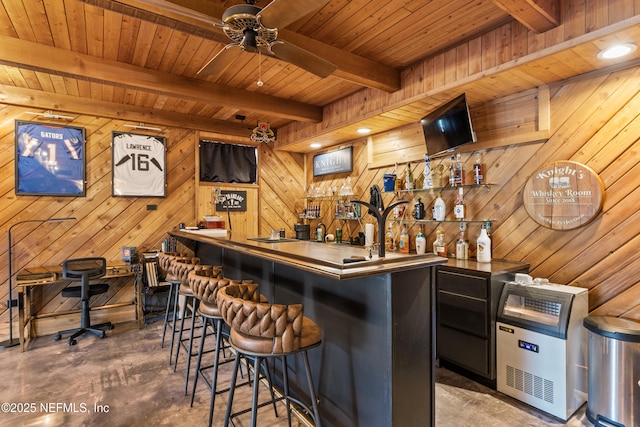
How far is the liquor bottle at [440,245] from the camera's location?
3580 millimetres

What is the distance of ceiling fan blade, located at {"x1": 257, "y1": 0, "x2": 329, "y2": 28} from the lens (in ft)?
5.26

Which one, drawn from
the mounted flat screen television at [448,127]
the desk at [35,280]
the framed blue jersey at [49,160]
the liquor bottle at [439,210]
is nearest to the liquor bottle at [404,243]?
the liquor bottle at [439,210]

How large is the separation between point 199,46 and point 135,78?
2.69ft

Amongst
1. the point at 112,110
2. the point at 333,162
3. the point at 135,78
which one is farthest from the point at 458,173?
the point at 112,110

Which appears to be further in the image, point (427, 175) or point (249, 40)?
point (427, 175)

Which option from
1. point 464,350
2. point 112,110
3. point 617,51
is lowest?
point 464,350

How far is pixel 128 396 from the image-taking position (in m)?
2.61

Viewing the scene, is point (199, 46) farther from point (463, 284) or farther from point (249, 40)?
point (463, 284)

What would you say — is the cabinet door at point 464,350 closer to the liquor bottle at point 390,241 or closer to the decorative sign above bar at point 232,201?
the liquor bottle at point 390,241

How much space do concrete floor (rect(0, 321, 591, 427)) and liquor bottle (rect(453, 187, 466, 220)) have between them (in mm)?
1509

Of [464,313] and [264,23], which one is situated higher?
[264,23]

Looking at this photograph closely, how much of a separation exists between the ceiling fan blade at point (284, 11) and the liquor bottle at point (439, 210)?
257cm

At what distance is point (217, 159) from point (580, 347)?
491cm

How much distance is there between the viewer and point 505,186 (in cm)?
318
